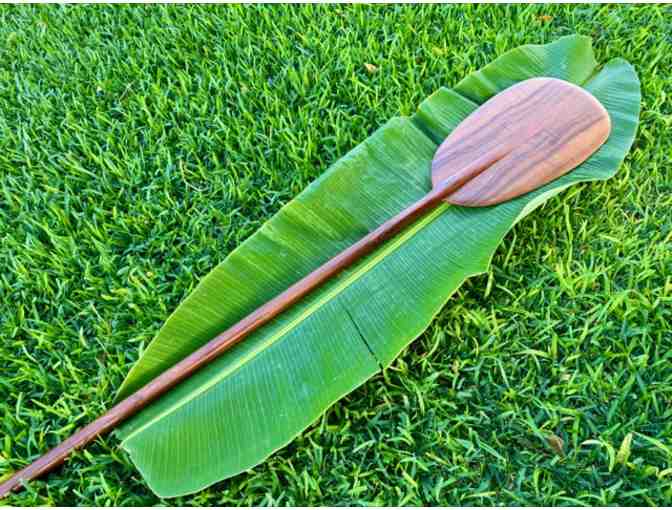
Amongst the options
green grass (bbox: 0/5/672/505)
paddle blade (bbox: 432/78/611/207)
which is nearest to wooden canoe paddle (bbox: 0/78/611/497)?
paddle blade (bbox: 432/78/611/207)

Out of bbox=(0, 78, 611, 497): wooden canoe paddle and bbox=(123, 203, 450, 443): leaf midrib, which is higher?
bbox=(0, 78, 611, 497): wooden canoe paddle

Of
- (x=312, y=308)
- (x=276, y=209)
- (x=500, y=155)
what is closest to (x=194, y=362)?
(x=312, y=308)

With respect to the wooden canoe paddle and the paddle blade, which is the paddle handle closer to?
the wooden canoe paddle

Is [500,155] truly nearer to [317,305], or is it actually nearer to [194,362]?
[317,305]

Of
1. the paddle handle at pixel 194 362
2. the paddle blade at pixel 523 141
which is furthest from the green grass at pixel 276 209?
the paddle blade at pixel 523 141

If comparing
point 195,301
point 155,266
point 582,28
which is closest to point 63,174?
point 155,266

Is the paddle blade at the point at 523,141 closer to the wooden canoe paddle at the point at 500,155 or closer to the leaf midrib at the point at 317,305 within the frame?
the wooden canoe paddle at the point at 500,155
